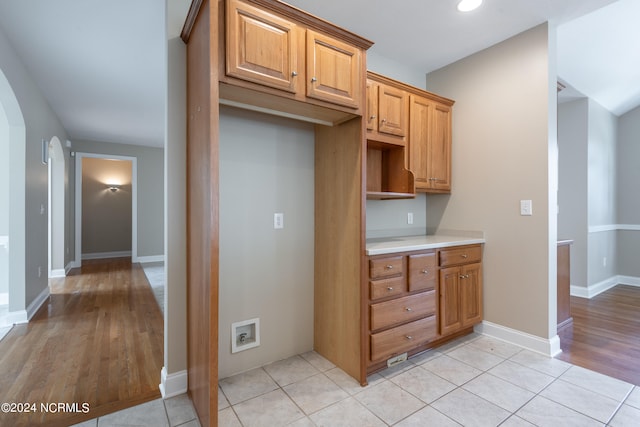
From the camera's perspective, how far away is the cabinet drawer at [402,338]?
2.11 m

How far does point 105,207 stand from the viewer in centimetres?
752

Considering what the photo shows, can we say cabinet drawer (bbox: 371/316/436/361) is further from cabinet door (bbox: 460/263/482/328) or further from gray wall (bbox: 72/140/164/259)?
gray wall (bbox: 72/140/164/259)

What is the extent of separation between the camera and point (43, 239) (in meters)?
3.89

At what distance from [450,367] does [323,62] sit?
7.54ft

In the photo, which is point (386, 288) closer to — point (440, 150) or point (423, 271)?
point (423, 271)

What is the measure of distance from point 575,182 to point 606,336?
7.30 ft

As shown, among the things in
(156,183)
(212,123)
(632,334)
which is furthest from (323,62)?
(156,183)

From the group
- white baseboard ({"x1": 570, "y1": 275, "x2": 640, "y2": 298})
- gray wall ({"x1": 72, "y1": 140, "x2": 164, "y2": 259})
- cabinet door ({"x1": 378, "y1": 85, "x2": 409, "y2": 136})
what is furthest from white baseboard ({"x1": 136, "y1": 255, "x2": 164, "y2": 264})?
white baseboard ({"x1": 570, "y1": 275, "x2": 640, "y2": 298})

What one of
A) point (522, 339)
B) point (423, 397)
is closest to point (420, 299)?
point (423, 397)

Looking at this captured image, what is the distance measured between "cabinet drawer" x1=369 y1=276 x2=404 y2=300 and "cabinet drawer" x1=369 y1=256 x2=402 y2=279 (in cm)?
4

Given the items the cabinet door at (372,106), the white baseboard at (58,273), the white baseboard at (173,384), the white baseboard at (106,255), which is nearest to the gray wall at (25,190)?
the white baseboard at (58,273)

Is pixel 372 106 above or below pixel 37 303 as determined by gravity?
above

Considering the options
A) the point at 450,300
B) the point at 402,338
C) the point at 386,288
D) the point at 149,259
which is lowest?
the point at 149,259

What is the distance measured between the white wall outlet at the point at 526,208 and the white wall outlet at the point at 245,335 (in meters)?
2.33
